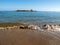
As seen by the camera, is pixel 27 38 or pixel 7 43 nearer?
pixel 7 43

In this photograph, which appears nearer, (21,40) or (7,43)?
(7,43)

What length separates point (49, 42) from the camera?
7.05 m

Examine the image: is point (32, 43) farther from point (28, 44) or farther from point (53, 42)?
point (53, 42)

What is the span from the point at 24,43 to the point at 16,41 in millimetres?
453

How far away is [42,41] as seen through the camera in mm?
7168

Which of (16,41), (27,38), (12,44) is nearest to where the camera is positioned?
(12,44)

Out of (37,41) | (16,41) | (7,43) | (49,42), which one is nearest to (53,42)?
(49,42)

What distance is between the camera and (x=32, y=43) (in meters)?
6.88

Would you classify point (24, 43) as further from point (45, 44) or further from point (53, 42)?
point (53, 42)

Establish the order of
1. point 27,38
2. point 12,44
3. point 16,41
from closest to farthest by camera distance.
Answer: point 12,44 → point 16,41 → point 27,38

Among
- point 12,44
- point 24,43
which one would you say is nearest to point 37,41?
point 24,43

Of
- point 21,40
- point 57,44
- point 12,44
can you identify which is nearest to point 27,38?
point 21,40

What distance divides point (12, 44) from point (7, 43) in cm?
28

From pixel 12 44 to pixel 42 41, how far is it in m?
1.61
